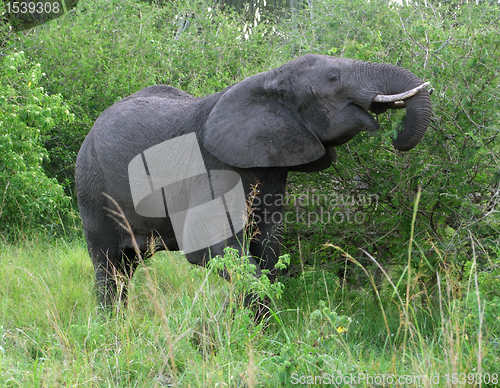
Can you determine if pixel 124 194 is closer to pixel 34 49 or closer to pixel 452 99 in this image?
pixel 452 99

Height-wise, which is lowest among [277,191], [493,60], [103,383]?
[103,383]

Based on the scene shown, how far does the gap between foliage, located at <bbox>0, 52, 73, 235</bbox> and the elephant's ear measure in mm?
2308

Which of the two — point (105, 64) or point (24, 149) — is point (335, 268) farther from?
point (105, 64)

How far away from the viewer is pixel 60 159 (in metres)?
8.12

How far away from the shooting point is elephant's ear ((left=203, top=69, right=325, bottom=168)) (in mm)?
3920

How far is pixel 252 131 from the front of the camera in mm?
4004

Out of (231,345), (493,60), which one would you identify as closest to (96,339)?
(231,345)

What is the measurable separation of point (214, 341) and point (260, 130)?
57.9 inches

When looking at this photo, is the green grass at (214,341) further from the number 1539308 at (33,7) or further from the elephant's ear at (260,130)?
the number 1539308 at (33,7)

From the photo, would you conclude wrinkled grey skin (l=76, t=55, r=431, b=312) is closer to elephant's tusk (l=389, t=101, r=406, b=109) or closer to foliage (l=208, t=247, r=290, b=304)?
elephant's tusk (l=389, t=101, r=406, b=109)

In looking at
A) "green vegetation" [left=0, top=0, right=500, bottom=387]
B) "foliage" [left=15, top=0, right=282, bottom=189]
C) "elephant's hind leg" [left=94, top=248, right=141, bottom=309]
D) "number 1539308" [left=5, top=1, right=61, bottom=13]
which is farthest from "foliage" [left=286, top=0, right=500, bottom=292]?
"number 1539308" [left=5, top=1, right=61, bottom=13]

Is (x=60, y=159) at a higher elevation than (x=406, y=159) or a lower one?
lower

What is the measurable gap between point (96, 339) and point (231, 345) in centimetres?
73

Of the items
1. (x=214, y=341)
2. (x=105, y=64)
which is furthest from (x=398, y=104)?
(x=105, y=64)
